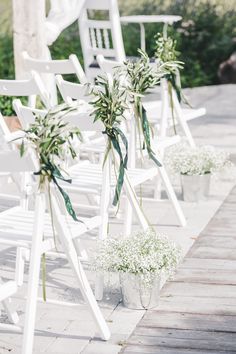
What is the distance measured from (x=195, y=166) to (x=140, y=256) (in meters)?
2.22

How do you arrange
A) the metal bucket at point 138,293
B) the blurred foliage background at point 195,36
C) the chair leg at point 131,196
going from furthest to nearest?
the blurred foliage background at point 195,36 < the chair leg at point 131,196 < the metal bucket at point 138,293

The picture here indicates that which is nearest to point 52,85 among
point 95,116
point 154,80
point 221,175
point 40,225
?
point 221,175

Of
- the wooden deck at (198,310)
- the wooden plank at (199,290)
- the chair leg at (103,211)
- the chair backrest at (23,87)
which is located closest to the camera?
the wooden deck at (198,310)

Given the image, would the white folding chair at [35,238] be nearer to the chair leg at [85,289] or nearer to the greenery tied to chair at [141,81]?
the chair leg at [85,289]

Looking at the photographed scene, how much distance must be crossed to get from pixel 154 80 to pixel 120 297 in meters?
1.18

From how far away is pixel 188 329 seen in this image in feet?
17.0

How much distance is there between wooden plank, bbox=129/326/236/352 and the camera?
4.96m

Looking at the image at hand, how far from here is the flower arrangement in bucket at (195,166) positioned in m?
7.46

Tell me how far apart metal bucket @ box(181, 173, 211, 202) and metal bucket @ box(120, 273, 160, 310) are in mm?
2137

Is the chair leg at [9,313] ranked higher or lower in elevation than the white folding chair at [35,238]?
lower

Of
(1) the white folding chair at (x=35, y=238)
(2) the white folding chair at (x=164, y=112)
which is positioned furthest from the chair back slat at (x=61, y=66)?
(1) the white folding chair at (x=35, y=238)

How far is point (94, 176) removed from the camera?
6281 millimetres

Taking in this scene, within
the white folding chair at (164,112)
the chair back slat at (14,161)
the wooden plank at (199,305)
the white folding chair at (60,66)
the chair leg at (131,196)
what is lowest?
the wooden plank at (199,305)

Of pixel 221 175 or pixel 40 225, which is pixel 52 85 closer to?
pixel 221 175
